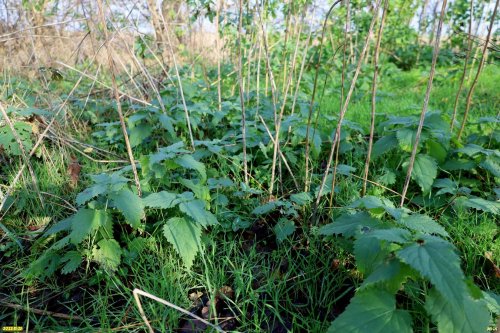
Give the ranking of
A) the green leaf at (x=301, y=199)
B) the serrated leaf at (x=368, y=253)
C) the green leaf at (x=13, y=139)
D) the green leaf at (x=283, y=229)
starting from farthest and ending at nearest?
the green leaf at (x=13, y=139)
the green leaf at (x=301, y=199)
the green leaf at (x=283, y=229)
the serrated leaf at (x=368, y=253)

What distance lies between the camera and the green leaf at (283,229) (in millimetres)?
1580

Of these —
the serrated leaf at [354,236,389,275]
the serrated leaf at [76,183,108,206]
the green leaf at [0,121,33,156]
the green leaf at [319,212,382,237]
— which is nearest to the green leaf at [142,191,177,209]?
the serrated leaf at [76,183,108,206]

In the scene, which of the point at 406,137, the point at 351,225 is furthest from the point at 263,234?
the point at 406,137

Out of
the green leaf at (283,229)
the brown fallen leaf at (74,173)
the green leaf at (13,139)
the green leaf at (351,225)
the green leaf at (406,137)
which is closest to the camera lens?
the green leaf at (351,225)

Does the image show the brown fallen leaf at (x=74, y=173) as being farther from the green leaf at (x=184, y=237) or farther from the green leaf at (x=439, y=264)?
the green leaf at (x=439, y=264)

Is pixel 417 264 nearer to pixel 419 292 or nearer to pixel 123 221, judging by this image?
pixel 419 292

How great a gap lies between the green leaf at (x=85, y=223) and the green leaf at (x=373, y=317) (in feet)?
3.26

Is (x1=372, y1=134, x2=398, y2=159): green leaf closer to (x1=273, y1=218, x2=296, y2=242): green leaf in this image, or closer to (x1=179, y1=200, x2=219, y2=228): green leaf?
(x1=273, y1=218, x2=296, y2=242): green leaf

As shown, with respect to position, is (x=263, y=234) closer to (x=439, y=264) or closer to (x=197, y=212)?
(x=197, y=212)

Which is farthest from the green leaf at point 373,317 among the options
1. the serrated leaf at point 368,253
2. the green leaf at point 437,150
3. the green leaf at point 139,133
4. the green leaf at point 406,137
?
the green leaf at point 139,133

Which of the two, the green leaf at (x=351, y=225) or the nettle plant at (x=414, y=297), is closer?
the nettle plant at (x=414, y=297)

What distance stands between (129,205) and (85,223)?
0.19 m

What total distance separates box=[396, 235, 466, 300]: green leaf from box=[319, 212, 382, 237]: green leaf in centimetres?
25

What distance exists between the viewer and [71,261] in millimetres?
1465
